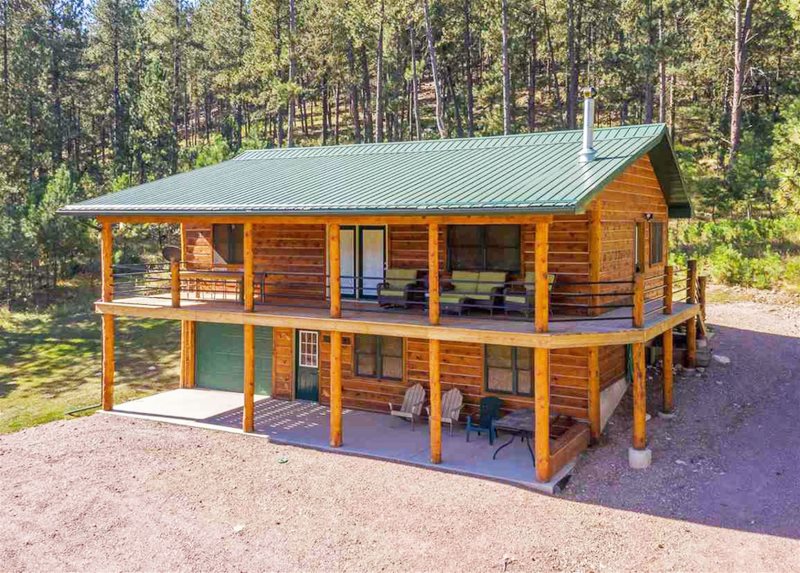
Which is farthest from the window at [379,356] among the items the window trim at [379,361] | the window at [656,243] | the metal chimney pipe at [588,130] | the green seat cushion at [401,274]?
the window at [656,243]

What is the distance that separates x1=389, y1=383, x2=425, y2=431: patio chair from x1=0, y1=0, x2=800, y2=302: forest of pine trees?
17504mm

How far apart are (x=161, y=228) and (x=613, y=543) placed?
1210 inches

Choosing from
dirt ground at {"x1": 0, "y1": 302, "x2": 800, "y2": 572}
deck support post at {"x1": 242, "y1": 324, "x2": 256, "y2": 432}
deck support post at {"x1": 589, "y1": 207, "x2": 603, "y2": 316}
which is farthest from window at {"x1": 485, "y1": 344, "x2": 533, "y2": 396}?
deck support post at {"x1": 242, "y1": 324, "x2": 256, "y2": 432}

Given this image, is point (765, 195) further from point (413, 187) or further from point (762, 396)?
point (413, 187)

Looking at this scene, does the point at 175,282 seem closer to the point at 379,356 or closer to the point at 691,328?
the point at 379,356

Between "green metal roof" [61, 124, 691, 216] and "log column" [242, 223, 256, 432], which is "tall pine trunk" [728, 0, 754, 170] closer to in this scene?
"green metal roof" [61, 124, 691, 216]

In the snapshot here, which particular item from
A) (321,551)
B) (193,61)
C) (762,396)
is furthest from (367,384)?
(193,61)

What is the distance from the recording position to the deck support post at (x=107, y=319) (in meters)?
16.0

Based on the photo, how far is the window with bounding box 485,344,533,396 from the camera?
46.0 feet

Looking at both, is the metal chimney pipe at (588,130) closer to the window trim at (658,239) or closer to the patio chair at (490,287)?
the patio chair at (490,287)

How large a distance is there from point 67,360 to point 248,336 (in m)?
11.9

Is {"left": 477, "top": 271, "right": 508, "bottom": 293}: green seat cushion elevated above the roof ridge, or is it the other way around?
the roof ridge

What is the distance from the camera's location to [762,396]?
15359 millimetres

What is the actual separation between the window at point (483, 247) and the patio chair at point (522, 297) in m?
0.68
